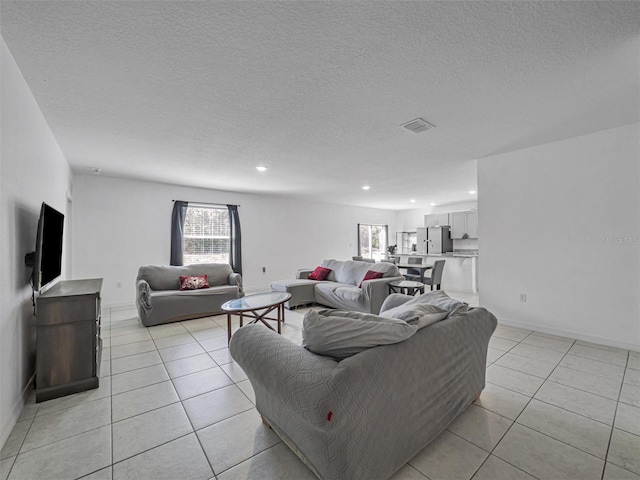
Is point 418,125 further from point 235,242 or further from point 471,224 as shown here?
point 471,224

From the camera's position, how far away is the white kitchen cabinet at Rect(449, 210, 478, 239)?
7805mm

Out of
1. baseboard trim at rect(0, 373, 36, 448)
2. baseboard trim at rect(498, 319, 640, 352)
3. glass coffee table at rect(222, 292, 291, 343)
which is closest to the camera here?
baseboard trim at rect(0, 373, 36, 448)

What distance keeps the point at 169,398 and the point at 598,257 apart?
465 centimetres

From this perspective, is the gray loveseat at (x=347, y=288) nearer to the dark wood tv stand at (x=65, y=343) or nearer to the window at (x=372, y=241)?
the dark wood tv stand at (x=65, y=343)

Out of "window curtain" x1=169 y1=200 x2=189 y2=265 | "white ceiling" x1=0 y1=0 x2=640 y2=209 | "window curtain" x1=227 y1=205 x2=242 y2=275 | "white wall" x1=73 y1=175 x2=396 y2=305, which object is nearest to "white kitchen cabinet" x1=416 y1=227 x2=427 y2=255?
"white wall" x1=73 y1=175 x2=396 y2=305

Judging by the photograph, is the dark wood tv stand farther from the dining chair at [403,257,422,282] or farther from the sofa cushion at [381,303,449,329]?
the dining chair at [403,257,422,282]

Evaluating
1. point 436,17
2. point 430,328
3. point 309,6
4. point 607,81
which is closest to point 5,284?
point 309,6

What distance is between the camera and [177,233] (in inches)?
226

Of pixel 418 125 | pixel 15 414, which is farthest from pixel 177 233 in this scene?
pixel 418 125

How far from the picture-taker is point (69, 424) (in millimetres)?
1888

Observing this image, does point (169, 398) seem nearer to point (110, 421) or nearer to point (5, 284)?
point (110, 421)

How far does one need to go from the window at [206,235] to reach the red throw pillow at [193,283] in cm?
151

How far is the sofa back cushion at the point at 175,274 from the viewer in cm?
456

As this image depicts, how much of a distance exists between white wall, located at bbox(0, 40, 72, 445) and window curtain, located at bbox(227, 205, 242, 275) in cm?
399
